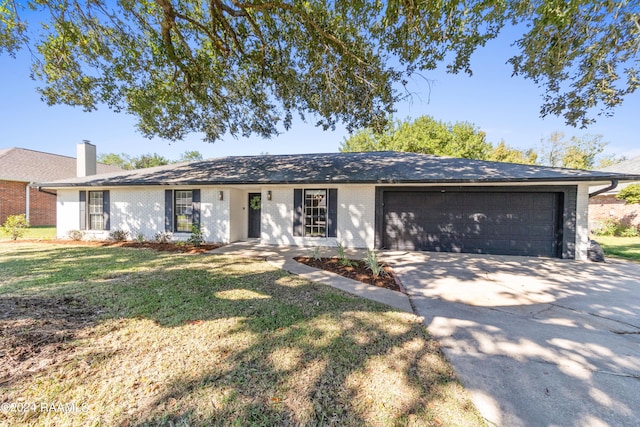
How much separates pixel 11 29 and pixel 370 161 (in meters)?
10.6

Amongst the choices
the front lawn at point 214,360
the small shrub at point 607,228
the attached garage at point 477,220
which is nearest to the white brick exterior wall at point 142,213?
the front lawn at point 214,360

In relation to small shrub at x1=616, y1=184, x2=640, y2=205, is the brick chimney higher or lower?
higher

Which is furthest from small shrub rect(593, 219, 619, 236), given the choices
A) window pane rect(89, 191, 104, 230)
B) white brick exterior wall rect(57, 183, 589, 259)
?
window pane rect(89, 191, 104, 230)

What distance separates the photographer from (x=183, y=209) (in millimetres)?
9992

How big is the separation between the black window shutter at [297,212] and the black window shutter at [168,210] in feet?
15.9

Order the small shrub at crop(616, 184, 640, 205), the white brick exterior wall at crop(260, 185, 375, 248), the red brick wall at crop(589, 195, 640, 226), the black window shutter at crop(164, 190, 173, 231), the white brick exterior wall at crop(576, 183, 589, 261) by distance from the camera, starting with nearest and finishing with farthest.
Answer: the white brick exterior wall at crop(576, 183, 589, 261), the white brick exterior wall at crop(260, 185, 375, 248), the black window shutter at crop(164, 190, 173, 231), the small shrub at crop(616, 184, 640, 205), the red brick wall at crop(589, 195, 640, 226)

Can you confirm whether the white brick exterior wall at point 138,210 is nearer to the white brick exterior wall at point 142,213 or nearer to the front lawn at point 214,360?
the white brick exterior wall at point 142,213

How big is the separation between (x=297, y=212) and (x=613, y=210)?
18040mm

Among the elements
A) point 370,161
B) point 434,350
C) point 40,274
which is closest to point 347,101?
point 370,161

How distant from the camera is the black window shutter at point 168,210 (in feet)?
32.5

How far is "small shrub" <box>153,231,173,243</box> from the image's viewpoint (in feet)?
32.2

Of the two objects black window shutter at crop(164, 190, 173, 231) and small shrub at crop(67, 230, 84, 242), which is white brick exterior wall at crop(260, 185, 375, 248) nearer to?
black window shutter at crop(164, 190, 173, 231)


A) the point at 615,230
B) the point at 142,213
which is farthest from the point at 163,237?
the point at 615,230

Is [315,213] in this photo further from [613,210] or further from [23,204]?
[23,204]
